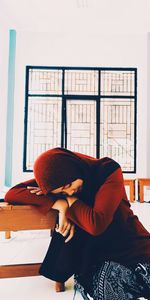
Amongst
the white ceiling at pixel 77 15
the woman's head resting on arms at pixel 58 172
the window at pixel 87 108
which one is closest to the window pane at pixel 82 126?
the window at pixel 87 108

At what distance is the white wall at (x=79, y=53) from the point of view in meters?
5.86

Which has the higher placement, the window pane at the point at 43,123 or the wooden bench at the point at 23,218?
the window pane at the point at 43,123

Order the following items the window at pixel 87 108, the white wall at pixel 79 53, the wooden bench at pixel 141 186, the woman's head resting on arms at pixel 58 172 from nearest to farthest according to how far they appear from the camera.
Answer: the woman's head resting on arms at pixel 58 172, the wooden bench at pixel 141 186, the white wall at pixel 79 53, the window at pixel 87 108

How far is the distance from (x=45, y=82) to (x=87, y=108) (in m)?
1.16

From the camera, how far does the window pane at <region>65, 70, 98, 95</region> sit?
6.00m

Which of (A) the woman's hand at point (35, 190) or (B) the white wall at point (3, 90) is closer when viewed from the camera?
(A) the woman's hand at point (35, 190)

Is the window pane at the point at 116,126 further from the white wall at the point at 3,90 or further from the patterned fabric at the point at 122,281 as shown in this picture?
the patterned fabric at the point at 122,281

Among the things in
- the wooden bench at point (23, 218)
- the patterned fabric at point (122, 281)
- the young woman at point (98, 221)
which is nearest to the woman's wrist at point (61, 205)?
the young woman at point (98, 221)

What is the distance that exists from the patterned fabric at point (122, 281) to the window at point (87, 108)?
497cm

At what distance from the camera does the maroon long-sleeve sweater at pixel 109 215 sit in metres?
1.00

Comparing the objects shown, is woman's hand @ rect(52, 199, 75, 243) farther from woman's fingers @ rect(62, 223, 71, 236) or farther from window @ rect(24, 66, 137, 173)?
window @ rect(24, 66, 137, 173)

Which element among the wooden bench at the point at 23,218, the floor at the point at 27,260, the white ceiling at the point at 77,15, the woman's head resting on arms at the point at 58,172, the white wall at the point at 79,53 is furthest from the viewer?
the white wall at the point at 79,53

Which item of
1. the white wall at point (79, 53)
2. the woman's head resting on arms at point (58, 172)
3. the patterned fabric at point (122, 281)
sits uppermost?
the white wall at point (79, 53)

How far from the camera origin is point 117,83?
6.04 meters
